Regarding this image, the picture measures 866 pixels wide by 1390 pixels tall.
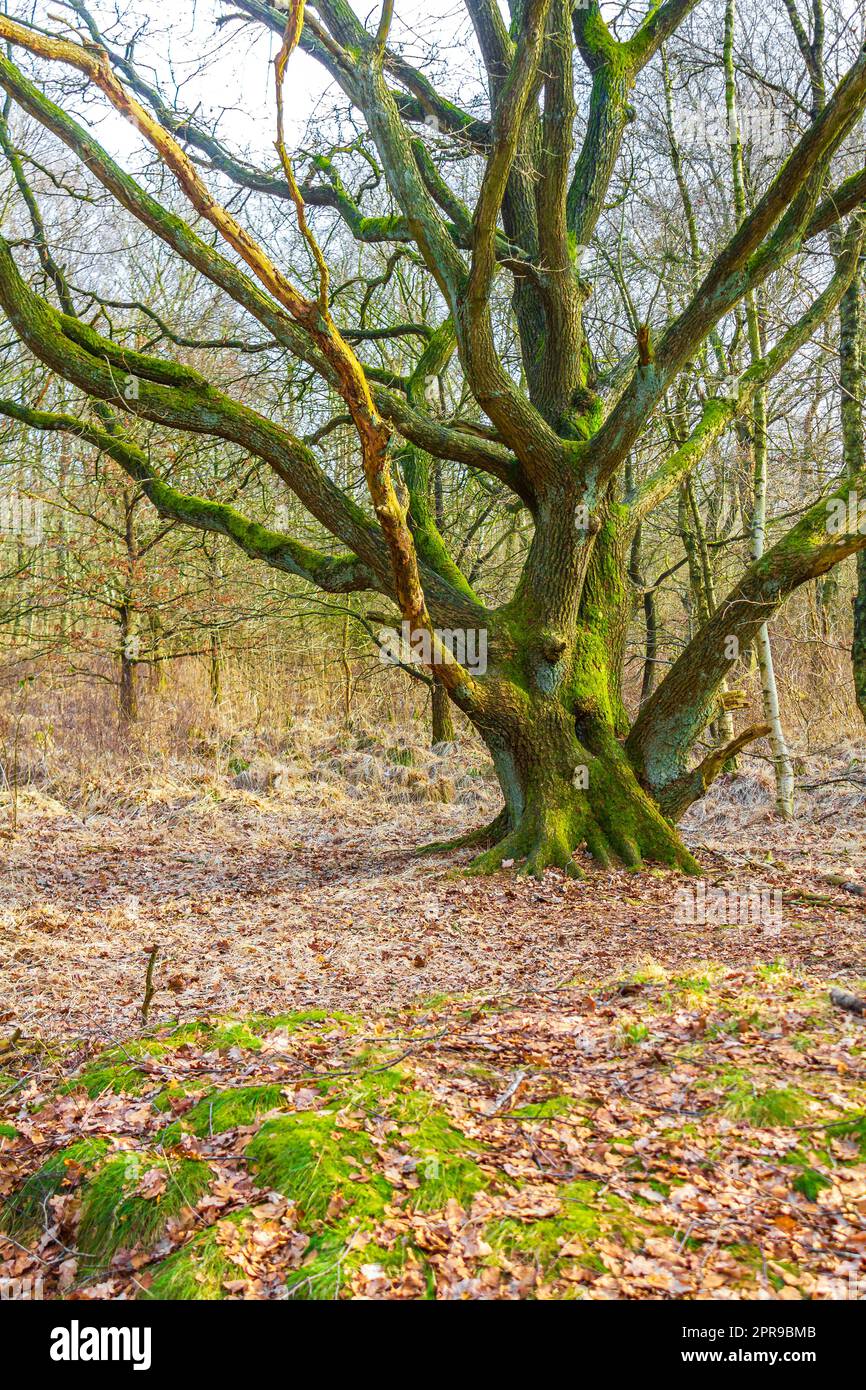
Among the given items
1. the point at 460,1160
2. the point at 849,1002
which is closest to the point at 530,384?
the point at 849,1002

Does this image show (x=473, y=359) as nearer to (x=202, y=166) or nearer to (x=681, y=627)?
(x=202, y=166)

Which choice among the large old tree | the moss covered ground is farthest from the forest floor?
the large old tree

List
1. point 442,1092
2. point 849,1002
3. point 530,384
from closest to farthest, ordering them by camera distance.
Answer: point 442,1092, point 849,1002, point 530,384

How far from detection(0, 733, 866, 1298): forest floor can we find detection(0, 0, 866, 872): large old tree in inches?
51.8

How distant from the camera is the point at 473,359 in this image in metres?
7.30

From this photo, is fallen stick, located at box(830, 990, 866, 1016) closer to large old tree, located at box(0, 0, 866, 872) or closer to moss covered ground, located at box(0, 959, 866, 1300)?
moss covered ground, located at box(0, 959, 866, 1300)

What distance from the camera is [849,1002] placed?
408 cm

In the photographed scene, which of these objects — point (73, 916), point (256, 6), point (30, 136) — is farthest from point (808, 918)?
point (30, 136)

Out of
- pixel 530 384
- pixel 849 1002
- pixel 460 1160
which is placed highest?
pixel 530 384

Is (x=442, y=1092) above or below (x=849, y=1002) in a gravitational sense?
below

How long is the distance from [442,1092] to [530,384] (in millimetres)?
6843

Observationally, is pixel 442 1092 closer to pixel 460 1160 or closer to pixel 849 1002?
pixel 460 1160

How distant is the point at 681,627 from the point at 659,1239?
14515 mm

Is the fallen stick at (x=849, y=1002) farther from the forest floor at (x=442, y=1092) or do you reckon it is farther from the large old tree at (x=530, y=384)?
the large old tree at (x=530, y=384)
